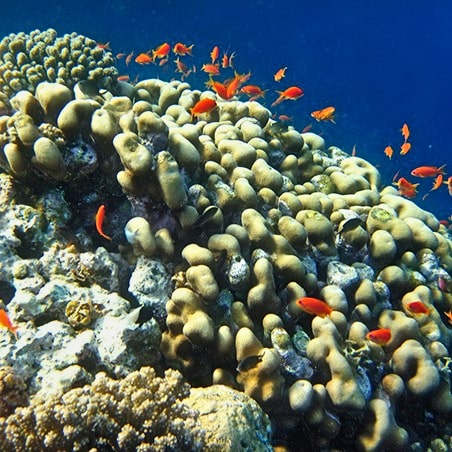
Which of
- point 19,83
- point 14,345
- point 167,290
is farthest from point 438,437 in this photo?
point 19,83

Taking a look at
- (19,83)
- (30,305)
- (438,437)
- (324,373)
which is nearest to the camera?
(30,305)

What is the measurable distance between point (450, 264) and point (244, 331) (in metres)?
3.27

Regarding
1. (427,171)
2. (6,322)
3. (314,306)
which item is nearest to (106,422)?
(6,322)

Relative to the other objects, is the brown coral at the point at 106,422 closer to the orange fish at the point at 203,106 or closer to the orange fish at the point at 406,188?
the orange fish at the point at 203,106

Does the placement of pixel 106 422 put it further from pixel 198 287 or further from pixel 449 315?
pixel 449 315

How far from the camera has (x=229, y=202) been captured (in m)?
4.09

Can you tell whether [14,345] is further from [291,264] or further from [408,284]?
[408,284]

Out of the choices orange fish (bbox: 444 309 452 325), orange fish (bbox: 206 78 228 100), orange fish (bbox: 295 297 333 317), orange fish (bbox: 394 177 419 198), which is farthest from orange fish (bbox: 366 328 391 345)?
orange fish (bbox: 394 177 419 198)

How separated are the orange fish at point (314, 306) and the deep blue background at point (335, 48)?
87.7 ft

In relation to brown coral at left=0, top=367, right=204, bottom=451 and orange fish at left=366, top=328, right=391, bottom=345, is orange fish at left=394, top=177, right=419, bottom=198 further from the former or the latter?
brown coral at left=0, top=367, right=204, bottom=451

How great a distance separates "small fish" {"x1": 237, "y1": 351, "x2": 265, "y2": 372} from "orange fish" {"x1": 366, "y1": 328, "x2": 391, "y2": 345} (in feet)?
4.06

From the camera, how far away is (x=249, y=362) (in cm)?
321

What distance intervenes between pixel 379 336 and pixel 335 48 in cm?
6687

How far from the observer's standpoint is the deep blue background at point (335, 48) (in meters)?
38.3
